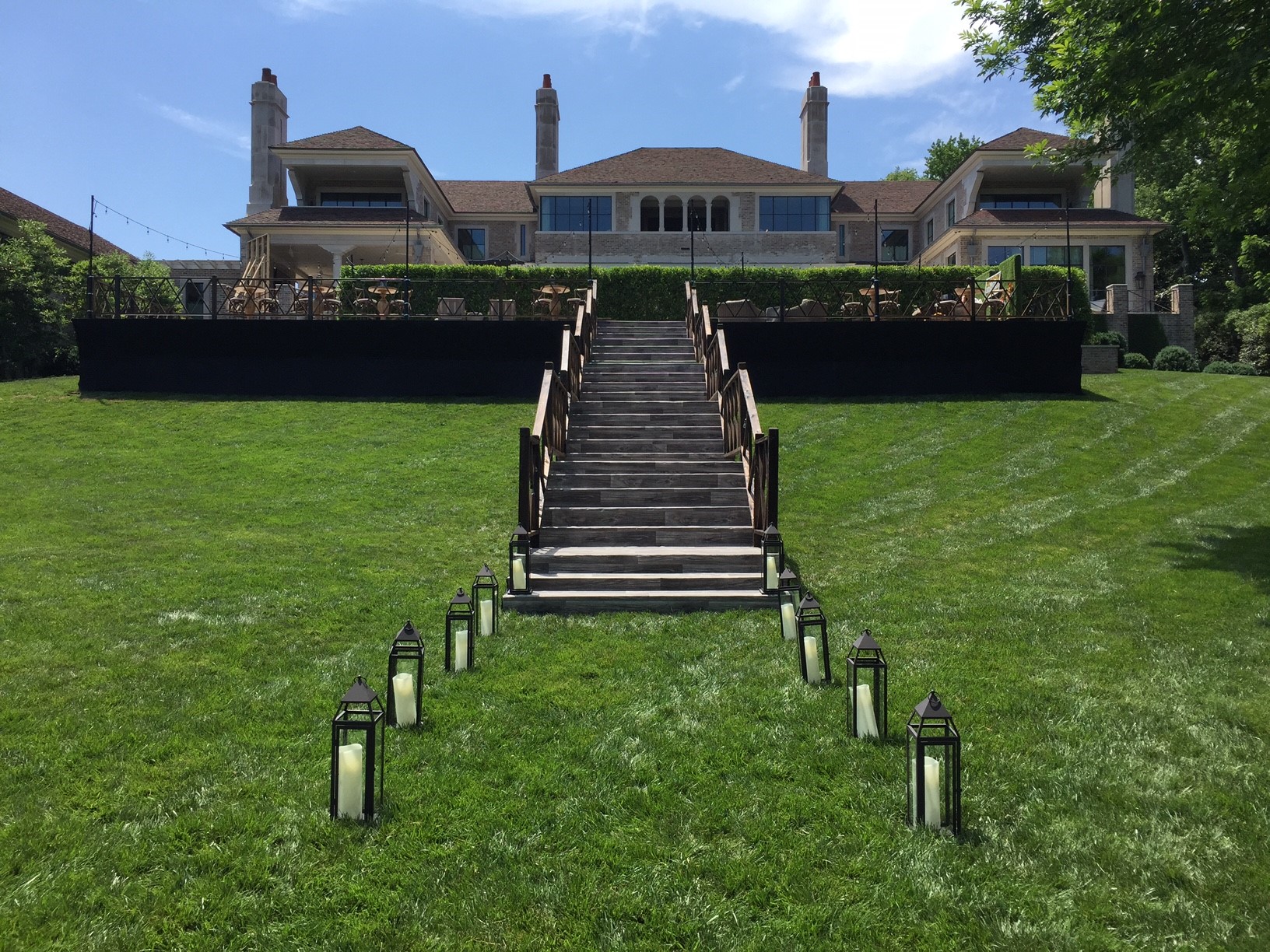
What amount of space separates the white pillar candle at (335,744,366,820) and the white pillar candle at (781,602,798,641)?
13.9 ft

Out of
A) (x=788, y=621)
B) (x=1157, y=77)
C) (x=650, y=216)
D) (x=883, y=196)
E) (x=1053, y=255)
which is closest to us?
(x=788, y=621)

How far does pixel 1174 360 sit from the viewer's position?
27.4 m

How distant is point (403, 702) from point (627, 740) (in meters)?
1.50

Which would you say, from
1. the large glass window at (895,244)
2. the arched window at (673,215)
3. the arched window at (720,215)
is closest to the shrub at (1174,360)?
the large glass window at (895,244)

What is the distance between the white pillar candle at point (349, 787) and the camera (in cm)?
433

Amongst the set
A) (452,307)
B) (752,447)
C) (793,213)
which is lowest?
(752,447)

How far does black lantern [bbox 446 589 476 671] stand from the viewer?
21.9ft

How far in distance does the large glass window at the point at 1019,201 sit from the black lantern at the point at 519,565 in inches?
1336

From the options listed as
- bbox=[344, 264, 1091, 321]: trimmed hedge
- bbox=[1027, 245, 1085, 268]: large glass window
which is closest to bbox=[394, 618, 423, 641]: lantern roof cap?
bbox=[344, 264, 1091, 321]: trimmed hedge

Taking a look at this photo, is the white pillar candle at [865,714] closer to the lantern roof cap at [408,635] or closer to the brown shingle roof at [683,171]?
the lantern roof cap at [408,635]

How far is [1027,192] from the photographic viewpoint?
3678 cm

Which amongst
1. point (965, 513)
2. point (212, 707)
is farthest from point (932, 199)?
point (212, 707)

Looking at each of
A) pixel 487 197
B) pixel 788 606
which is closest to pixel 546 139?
pixel 487 197

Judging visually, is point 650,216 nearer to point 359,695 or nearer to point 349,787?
point 359,695
